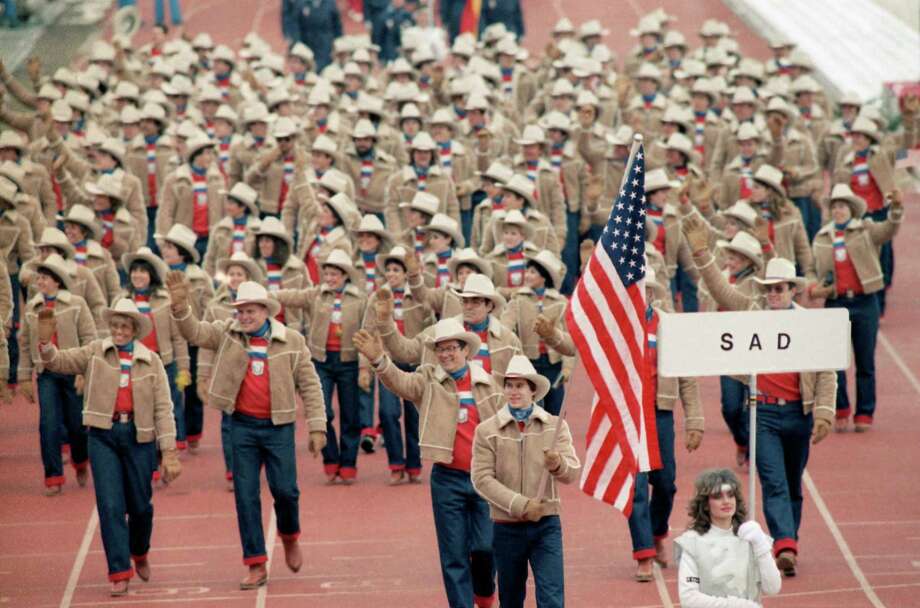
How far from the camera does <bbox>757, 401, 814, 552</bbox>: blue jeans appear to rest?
51.2ft

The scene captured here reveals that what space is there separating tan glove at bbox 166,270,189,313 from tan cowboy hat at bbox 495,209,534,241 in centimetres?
464

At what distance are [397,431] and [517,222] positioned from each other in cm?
216

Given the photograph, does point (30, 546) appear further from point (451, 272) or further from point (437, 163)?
point (437, 163)

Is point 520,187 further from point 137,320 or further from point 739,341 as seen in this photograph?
point 739,341

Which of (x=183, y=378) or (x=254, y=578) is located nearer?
(x=254, y=578)

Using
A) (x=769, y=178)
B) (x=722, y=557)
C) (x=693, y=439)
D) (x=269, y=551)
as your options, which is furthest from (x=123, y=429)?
(x=769, y=178)

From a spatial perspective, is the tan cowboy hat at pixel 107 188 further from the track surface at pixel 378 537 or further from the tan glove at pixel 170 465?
the tan glove at pixel 170 465

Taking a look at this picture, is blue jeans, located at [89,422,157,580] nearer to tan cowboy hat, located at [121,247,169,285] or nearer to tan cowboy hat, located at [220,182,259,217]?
tan cowboy hat, located at [121,247,169,285]

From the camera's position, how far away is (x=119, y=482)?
608 inches

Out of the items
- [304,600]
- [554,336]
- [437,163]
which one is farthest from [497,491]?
[437,163]

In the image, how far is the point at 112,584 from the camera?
15.8 metres

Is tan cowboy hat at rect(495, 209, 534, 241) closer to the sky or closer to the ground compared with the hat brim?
closer to the sky

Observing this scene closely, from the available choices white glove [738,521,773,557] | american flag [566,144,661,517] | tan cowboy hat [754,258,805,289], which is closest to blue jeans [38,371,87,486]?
tan cowboy hat [754,258,805,289]

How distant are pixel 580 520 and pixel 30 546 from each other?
4.33m
